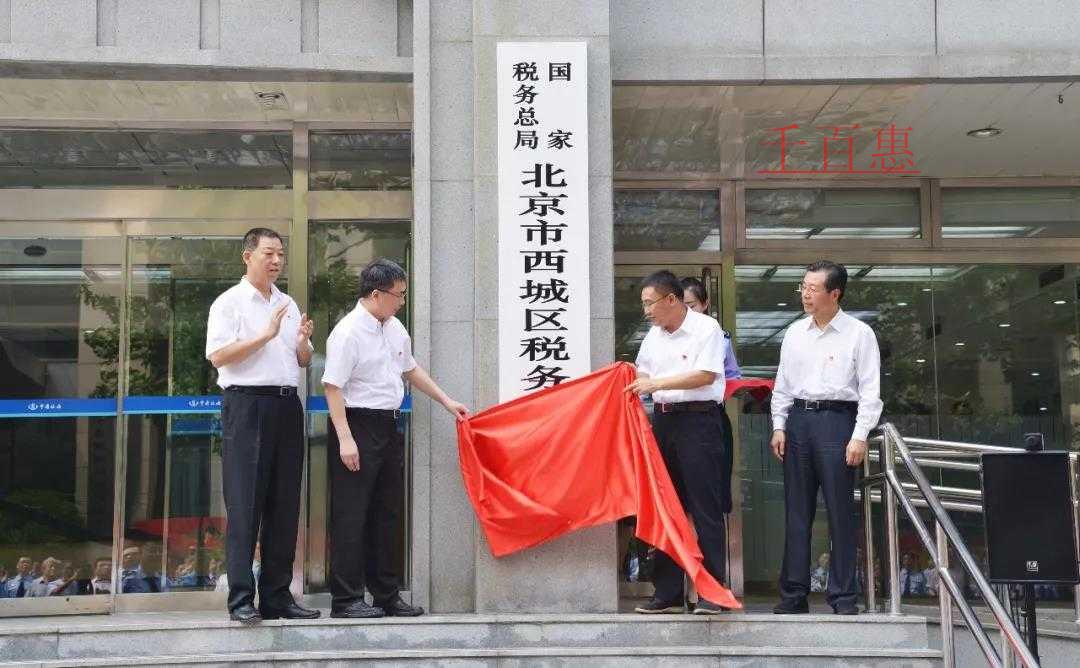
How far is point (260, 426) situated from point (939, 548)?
331 cm

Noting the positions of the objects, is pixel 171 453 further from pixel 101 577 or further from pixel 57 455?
pixel 101 577

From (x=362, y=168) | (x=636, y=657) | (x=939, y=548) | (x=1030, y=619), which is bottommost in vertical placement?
(x=636, y=657)

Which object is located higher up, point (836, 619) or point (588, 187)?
point (588, 187)

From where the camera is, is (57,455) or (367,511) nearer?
(367,511)

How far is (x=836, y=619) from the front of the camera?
640 centimetres

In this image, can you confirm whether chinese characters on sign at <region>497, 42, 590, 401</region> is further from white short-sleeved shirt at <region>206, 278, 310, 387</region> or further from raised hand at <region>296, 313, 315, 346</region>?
white short-sleeved shirt at <region>206, 278, 310, 387</region>

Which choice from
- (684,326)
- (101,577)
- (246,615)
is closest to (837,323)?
(684,326)

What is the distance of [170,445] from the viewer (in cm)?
870

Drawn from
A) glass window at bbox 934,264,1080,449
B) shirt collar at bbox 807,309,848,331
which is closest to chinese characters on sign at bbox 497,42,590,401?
shirt collar at bbox 807,309,848,331

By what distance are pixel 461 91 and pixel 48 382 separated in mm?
3581

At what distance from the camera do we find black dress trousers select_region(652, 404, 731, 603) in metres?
6.84

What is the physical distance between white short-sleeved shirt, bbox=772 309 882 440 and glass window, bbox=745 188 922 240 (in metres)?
3.08

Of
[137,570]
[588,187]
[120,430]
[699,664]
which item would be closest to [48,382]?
[120,430]

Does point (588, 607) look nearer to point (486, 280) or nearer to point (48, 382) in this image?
point (486, 280)
